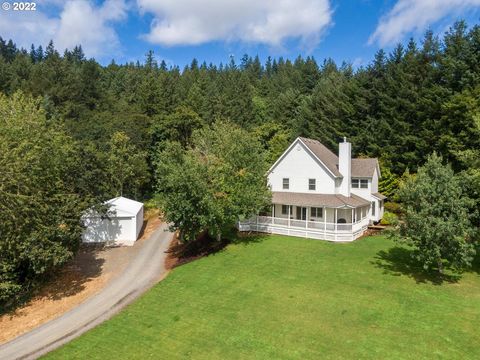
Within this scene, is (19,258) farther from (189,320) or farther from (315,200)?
(315,200)

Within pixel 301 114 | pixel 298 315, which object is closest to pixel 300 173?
pixel 298 315

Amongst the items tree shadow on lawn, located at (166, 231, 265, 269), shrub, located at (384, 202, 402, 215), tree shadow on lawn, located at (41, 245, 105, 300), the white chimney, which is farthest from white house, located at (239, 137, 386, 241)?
tree shadow on lawn, located at (41, 245, 105, 300)

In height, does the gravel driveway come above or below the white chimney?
below

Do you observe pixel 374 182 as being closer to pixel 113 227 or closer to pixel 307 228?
pixel 307 228

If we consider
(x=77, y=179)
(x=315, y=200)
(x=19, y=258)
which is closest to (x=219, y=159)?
(x=315, y=200)

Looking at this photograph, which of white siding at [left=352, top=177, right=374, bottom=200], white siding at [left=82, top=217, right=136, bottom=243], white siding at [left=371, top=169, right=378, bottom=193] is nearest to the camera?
white siding at [left=82, top=217, right=136, bottom=243]

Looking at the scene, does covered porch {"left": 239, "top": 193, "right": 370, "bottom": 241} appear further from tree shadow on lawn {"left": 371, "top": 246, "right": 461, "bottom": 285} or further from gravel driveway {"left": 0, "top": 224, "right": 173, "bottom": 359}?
gravel driveway {"left": 0, "top": 224, "right": 173, "bottom": 359}

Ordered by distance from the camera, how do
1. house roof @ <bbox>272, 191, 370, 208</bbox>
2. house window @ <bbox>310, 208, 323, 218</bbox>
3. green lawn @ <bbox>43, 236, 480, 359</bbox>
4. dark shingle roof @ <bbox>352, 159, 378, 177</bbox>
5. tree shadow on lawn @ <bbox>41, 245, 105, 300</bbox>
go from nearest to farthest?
green lawn @ <bbox>43, 236, 480, 359</bbox>
tree shadow on lawn @ <bbox>41, 245, 105, 300</bbox>
house roof @ <bbox>272, 191, 370, 208</bbox>
house window @ <bbox>310, 208, 323, 218</bbox>
dark shingle roof @ <bbox>352, 159, 378, 177</bbox>
